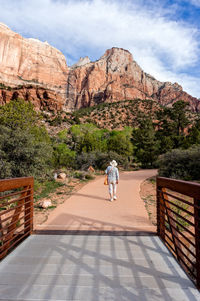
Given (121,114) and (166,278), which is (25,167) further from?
(121,114)

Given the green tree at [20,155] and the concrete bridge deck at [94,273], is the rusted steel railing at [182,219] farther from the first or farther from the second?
the green tree at [20,155]

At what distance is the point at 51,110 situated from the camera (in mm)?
57969

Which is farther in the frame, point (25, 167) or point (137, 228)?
point (25, 167)

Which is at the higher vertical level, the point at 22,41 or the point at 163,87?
the point at 22,41

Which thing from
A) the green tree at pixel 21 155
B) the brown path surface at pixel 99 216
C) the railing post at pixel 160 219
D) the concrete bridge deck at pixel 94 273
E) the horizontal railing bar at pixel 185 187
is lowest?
the brown path surface at pixel 99 216

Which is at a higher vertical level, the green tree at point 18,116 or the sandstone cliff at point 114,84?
the sandstone cliff at point 114,84

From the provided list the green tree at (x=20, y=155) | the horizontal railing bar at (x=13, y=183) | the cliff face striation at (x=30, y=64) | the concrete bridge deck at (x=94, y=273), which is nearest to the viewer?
the concrete bridge deck at (x=94, y=273)

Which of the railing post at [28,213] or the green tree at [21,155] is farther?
the green tree at [21,155]

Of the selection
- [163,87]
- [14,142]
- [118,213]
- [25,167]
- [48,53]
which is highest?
[48,53]

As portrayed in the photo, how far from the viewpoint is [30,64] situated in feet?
302

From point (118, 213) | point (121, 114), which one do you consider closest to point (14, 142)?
point (118, 213)

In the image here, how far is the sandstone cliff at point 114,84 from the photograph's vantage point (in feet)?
299

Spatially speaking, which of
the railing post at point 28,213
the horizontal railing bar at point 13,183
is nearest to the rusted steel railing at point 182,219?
the horizontal railing bar at point 13,183

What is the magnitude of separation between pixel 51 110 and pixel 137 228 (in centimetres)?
5823
